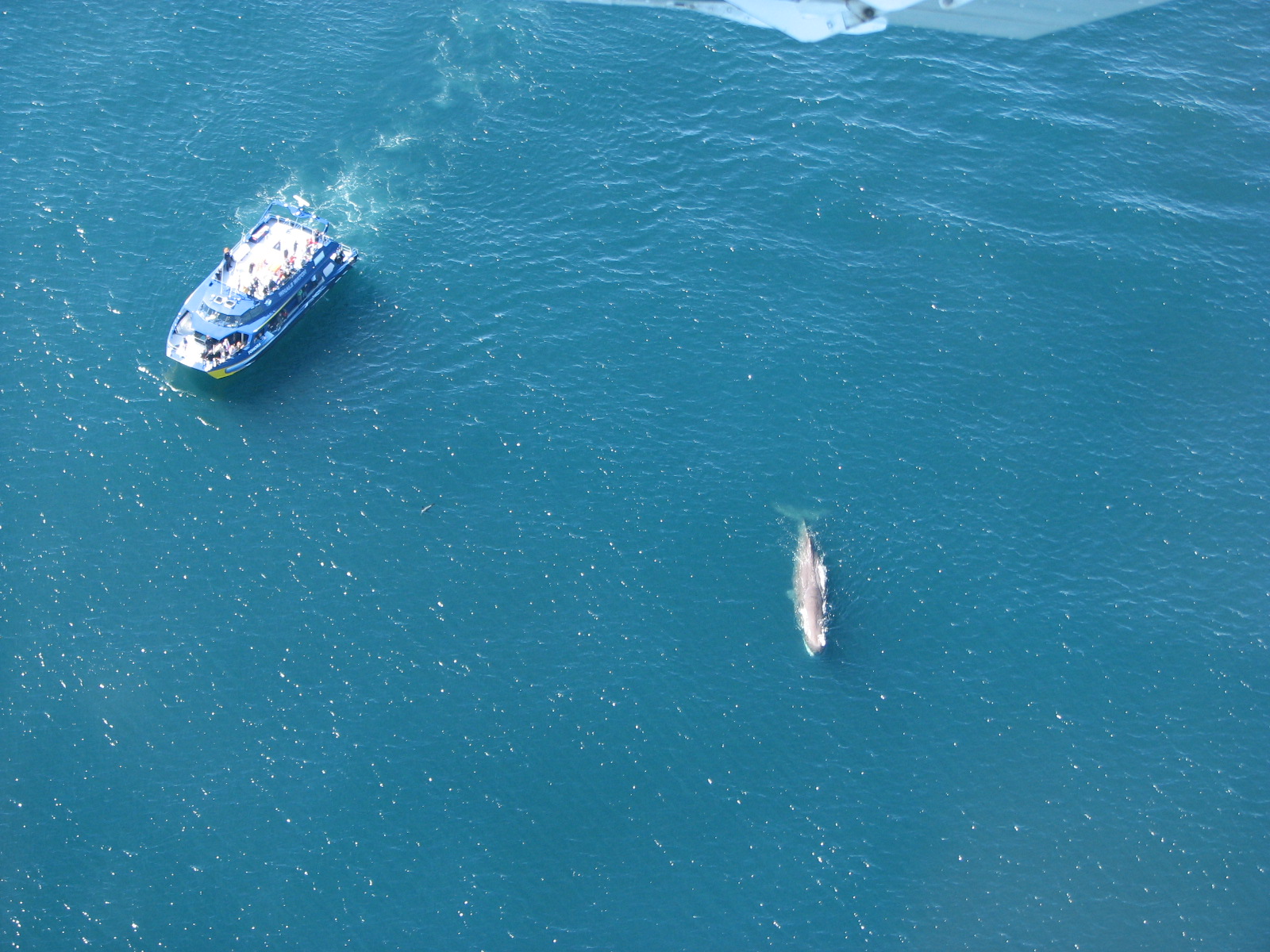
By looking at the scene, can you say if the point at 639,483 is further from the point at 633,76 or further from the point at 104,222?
the point at 104,222

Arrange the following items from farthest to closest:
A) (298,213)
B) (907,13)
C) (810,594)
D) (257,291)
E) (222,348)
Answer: (907,13), (298,213), (257,291), (222,348), (810,594)

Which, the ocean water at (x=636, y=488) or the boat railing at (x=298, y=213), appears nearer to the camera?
the ocean water at (x=636, y=488)

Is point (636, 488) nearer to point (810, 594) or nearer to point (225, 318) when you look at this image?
point (810, 594)

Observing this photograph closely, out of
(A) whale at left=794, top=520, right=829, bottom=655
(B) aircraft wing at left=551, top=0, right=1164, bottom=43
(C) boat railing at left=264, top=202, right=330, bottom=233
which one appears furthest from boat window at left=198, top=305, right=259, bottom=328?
(B) aircraft wing at left=551, top=0, right=1164, bottom=43

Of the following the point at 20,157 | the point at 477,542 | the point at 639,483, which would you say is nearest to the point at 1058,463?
the point at 639,483

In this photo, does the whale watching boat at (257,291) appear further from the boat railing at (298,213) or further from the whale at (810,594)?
the whale at (810,594)

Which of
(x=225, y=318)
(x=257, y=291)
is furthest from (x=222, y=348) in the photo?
(x=257, y=291)

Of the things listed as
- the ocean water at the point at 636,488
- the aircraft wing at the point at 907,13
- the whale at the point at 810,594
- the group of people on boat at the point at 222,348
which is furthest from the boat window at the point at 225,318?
the aircraft wing at the point at 907,13
